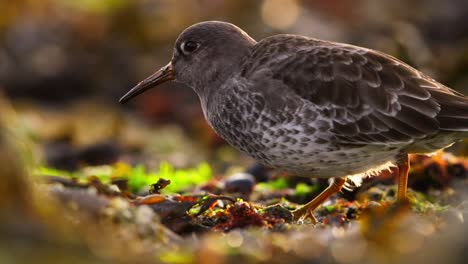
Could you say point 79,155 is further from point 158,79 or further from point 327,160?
point 327,160

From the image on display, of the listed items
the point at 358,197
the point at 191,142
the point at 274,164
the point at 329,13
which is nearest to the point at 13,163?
the point at 274,164

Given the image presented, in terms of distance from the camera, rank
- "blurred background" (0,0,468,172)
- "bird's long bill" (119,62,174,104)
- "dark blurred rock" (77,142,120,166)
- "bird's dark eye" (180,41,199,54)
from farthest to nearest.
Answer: "blurred background" (0,0,468,172) < "dark blurred rock" (77,142,120,166) < "bird's long bill" (119,62,174,104) < "bird's dark eye" (180,41,199,54)

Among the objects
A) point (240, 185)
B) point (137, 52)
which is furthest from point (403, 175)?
point (137, 52)

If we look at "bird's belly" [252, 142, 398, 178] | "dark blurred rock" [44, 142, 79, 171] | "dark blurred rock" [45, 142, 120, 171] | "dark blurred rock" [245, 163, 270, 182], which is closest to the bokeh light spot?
"dark blurred rock" [45, 142, 120, 171]

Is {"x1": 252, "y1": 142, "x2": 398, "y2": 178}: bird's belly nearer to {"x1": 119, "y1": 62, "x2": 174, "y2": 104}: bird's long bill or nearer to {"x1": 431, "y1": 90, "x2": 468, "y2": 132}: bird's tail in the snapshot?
{"x1": 431, "y1": 90, "x2": 468, "y2": 132}: bird's tail

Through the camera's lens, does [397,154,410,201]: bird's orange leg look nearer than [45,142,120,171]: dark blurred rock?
Yes

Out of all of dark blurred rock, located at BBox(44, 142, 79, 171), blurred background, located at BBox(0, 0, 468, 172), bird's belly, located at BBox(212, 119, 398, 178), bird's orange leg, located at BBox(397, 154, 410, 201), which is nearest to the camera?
bird's belly, located at BBox(212, 119, 398, 178)

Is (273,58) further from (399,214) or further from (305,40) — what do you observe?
(399,214)

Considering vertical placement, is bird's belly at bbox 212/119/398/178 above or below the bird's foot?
above
